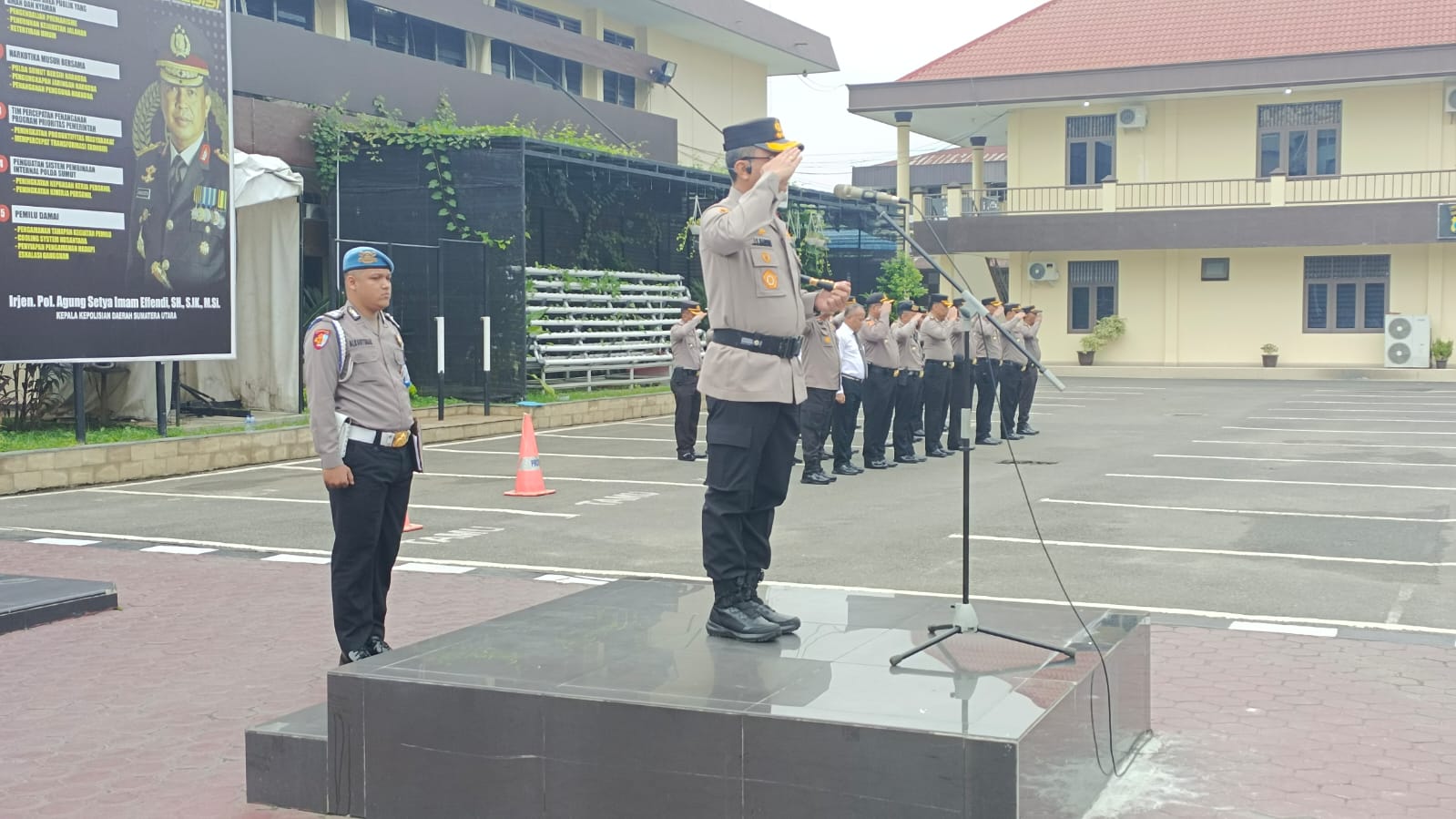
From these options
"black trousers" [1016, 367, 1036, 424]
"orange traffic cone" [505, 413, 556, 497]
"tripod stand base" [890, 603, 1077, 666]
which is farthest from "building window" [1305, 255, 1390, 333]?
"tripod stand base" [890, 603, 1077, 666]

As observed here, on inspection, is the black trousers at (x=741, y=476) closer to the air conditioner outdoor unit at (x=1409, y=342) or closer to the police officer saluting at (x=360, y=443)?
the police officer saluting at (x=360, y=443)

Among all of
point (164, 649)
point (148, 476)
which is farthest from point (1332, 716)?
point (148, 476)

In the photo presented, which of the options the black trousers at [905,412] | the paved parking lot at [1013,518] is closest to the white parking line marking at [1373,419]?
the paved parking lot at [1013,518]

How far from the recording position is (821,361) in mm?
14188

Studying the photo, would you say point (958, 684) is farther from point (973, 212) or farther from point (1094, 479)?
point (973, 212)

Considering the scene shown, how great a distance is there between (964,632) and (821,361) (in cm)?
890

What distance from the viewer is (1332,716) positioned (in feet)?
18.8

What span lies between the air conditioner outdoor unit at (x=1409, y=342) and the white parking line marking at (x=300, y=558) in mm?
29399

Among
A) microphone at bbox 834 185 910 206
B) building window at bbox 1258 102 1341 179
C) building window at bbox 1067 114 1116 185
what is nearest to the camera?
microphone at bbox 834 185 910 206

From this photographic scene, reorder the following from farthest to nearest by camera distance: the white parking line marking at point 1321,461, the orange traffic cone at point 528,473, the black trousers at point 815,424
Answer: the white parking line marking at point 1321,461
the black trousers at point 815,424
the orange traffic cone at point 528,473

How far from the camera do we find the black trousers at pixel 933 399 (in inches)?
677

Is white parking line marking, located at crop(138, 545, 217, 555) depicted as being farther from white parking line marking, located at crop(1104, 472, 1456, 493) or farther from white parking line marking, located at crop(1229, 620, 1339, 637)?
white parking line marking, located at crop(1104, 472, 1456, 493)

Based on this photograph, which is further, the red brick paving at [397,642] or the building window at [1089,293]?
the building window at [1089,293]

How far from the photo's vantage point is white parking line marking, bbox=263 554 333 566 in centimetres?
979
